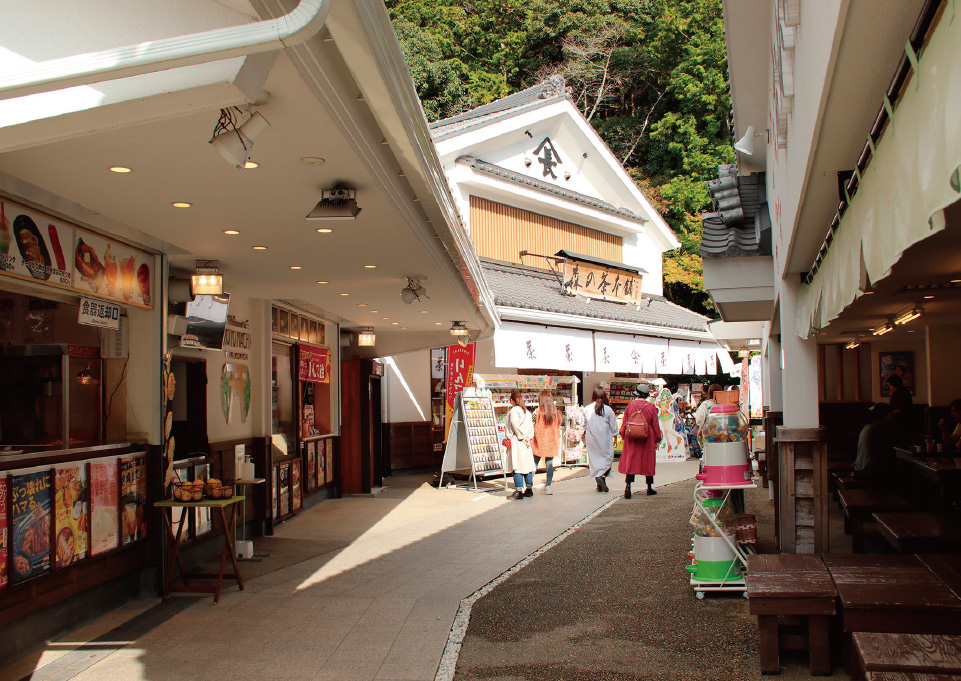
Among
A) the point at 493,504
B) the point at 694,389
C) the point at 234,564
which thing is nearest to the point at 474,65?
the point at 694,389

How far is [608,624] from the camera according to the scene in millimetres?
6031

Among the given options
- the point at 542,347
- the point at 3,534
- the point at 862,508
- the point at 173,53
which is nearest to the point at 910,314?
the point at 862,508

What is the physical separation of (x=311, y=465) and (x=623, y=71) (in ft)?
83.9

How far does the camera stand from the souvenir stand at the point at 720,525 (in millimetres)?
6633

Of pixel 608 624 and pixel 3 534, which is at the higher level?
pixel 3 534

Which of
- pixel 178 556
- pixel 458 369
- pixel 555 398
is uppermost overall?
pixel 458 369

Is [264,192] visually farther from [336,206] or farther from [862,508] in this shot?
[862,508]

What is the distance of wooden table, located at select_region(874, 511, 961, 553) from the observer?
5500 millimetres

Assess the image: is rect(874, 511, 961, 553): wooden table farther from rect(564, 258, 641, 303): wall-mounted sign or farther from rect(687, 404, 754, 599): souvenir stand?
rect(564, 258, 641, 303): wall-mounted sign

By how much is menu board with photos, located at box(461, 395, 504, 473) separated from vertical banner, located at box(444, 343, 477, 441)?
78cm

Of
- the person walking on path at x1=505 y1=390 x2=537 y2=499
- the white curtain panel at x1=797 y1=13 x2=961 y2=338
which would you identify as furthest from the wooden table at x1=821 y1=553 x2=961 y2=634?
the person walking on path at x1=505 y1=390 x2=537 y2=499

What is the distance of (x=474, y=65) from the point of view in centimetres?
3145

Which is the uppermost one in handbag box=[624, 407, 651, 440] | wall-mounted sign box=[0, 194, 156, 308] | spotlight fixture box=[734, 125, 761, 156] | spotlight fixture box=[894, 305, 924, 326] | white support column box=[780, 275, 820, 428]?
spotlight fixture box=[734, 125, 761, 156]

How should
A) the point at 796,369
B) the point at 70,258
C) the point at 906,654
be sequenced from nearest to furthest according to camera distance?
1. the point at 906,654
2. the point at 70,258
3. the point at 796,369
